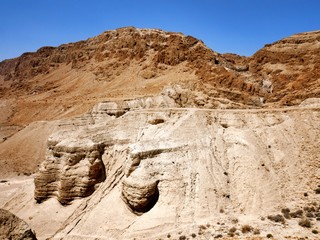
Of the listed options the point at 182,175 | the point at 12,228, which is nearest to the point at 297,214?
the point at 182,175

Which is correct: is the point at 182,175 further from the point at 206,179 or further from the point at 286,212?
the point at 286,212

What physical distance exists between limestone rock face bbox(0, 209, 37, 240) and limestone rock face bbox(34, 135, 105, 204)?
12554 millimetres

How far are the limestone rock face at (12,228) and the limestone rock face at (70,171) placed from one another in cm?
1255

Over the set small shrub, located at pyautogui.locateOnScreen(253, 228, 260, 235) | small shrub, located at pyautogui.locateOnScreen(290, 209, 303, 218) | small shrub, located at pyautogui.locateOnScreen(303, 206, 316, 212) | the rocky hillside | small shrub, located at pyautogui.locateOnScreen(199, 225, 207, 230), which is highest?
the rocky hillside

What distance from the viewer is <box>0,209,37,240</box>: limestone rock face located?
417 inches

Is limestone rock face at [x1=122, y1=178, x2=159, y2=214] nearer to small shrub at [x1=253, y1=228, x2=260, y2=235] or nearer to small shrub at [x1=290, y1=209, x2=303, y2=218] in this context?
small shrub at [x1=253, y1=228, x2=260, y2=235]

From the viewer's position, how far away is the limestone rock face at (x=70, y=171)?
23722 mm

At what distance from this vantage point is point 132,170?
21.5 meters

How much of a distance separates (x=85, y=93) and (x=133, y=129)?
52.0 meters

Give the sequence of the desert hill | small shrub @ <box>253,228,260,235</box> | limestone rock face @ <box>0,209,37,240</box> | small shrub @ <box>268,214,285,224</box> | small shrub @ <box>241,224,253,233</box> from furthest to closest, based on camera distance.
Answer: the desert hill, small shrub @ <box>268,214,285,224</box>, small shrub @ <box>241,224,253,233</box>, small shrub @ <box>253,228,260,235</box>, limestone rock face @ <box>0,209,37,240</box>

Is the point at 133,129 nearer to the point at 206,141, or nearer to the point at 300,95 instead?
the point at 206,141

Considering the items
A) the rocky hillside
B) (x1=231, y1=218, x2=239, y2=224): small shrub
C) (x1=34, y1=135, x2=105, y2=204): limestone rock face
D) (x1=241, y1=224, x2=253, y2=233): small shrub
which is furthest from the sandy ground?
the rocky hillside

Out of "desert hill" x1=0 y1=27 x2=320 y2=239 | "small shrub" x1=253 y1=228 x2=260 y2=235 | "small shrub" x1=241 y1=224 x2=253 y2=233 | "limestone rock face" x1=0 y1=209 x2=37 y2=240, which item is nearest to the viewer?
"limestone rock face" x1=0 y1=209 x2=37 y2=240

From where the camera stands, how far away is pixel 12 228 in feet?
35.3
